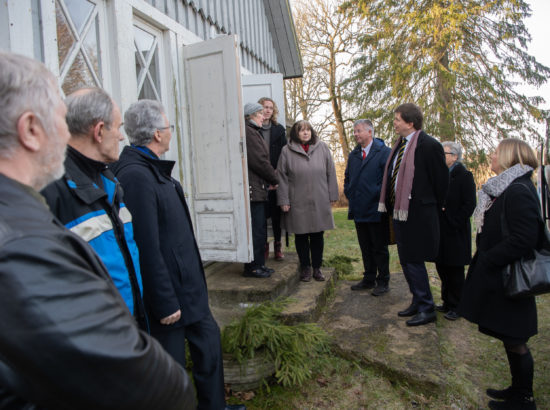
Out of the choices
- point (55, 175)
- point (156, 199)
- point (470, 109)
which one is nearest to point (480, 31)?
point (470, 109)

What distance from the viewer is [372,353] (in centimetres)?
318

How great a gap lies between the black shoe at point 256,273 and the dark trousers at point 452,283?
1.83 meters

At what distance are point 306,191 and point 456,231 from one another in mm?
Result: 1606

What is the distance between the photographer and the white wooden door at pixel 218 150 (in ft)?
13.1

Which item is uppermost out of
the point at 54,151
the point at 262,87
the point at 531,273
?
the point at 262,87

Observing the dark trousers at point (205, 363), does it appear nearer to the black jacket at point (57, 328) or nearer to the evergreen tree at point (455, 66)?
the black jacket at point (57, 328)

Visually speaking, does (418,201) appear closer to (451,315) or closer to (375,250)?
(375,250)

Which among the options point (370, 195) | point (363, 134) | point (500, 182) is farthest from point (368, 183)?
point (500, 182)

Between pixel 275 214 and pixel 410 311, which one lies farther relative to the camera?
pixel 275 214

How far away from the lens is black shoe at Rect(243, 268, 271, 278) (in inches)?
162

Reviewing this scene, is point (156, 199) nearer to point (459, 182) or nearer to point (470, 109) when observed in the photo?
point (459, 182)

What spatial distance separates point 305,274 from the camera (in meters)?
4.53

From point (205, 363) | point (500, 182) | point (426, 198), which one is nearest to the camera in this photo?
point (205, 363)

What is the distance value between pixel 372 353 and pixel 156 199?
218 centimetres
